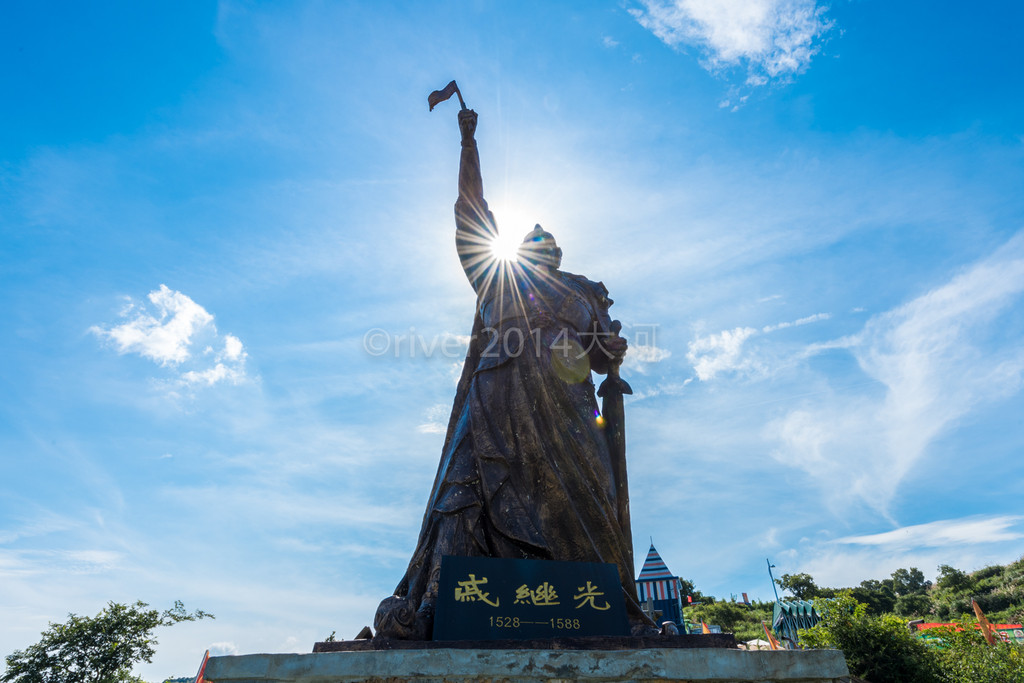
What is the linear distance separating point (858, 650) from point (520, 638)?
1193 centimetres

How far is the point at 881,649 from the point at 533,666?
12.2 metres

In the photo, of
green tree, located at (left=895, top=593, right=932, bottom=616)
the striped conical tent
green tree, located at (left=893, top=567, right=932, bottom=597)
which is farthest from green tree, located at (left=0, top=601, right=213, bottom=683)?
green tree, located at (left=893, top=567, right=932, bottom=597)

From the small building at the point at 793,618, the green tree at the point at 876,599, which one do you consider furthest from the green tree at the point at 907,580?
the small building at the point at 793,618

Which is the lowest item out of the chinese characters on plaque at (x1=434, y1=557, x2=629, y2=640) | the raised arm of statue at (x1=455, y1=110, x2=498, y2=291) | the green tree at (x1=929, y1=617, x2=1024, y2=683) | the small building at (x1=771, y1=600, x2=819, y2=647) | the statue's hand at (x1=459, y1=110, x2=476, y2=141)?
the green tree at (x1=929, y1=617, x2=1024, y2=683)

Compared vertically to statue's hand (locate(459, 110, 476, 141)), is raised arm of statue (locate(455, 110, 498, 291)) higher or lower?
lower

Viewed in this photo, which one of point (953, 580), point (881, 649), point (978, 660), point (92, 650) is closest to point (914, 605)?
point (953, 580)

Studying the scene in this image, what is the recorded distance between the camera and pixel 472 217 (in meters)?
5.23

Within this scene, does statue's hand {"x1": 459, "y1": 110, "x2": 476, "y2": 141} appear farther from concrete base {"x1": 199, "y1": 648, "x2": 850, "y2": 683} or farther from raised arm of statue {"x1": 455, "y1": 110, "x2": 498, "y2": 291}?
concrete base {"x1": 199, "y1": 648, "x2": 850, "y2": 683}

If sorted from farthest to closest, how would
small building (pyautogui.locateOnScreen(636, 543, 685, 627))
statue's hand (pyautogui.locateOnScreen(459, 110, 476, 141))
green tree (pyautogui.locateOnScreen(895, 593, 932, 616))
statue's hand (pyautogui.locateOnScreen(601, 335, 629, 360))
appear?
green tree (pyautogui.locateOnScreen(895, 593, 932, 616)) → small building (pyautogui.locateOnScreen(636, 543, 685, 627)) → statue's hand (pyautogui.locateOnScreen(459, 110, 476, 141)) → statue's hand (pyautogui.locateOnScreen(601, 335, 629, 360))

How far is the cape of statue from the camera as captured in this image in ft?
12.3

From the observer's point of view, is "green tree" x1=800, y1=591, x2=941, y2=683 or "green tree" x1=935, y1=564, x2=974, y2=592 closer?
"green tree" x1=800, y1=591, x2=941, y2=683

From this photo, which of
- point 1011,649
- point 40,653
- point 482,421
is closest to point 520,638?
point 482,421

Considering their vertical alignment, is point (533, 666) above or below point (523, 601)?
below

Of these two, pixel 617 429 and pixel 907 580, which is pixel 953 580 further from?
pixel 617 429
